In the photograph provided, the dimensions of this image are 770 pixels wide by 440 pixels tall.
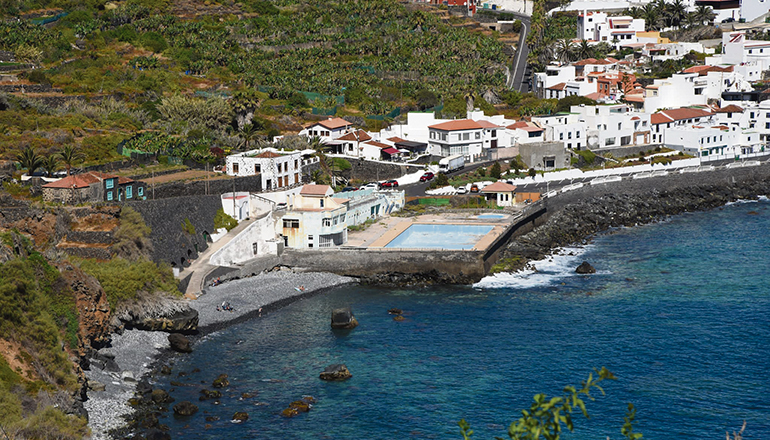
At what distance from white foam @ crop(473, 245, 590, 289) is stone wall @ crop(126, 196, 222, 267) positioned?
805 inches

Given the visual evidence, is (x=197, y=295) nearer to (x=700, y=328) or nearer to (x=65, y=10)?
(x=700, y=328)

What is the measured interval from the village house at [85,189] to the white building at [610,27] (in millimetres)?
101966

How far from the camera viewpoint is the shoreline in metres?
44.8

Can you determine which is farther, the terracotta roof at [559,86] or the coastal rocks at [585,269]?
the terracotta roof at [559,86]

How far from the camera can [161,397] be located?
46125mm

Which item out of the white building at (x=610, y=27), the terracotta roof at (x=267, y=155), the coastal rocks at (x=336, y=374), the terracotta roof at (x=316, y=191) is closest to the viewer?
the coastal rocks at (x=336, y=374)

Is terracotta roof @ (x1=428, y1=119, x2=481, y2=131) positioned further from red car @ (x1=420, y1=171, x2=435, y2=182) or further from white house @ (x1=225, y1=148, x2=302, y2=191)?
white house @ (x1=225, y1=148, x2=302, y2=191)

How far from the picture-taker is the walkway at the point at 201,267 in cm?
6244

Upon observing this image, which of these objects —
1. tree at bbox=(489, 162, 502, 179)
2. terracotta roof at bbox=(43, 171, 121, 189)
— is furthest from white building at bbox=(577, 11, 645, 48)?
terracotta roof at bbox=(43, 171, 121, 189)

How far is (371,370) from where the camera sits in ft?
165

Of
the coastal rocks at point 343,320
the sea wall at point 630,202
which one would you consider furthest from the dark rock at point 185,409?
the sea wall at point 630,202

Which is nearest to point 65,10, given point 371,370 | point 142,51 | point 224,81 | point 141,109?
point 142,51

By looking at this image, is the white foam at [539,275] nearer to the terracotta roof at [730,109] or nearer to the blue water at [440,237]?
the blue water at [440,237]

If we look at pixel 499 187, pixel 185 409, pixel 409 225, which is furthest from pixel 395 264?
pixel 185 409
